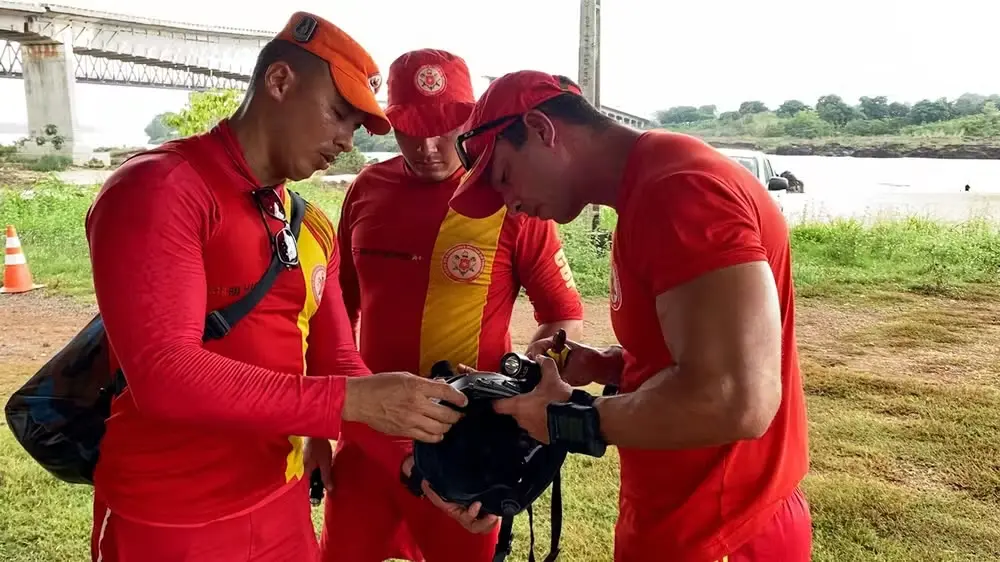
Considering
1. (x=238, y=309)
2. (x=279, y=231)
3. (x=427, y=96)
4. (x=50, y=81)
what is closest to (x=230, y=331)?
(x=238, y=309)

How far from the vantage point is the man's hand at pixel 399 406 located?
134 cm

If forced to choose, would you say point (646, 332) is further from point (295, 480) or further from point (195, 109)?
point (195, 109)

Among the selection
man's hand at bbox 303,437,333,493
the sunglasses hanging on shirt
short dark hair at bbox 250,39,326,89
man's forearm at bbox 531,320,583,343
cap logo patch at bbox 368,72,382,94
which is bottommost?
man's hand at bbox 303,437,333,493

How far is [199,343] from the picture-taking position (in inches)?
49.0

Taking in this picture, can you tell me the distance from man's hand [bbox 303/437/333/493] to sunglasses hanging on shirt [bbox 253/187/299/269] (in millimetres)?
756

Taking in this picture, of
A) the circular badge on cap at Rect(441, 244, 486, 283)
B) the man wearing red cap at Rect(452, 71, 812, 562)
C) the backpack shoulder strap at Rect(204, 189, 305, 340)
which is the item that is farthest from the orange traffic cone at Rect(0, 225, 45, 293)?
the man wearing red cap at Rect(452, 71, 812, 562)

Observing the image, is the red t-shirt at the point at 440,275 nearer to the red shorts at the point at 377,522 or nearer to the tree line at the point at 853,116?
the red shorts at the point at 377,522

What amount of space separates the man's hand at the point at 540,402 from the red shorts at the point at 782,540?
1.05 feet

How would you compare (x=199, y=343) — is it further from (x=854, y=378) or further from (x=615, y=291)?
(x=854, y=378)

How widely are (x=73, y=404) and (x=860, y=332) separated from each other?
18.1 ft

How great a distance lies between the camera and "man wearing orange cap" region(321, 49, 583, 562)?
2092 mm

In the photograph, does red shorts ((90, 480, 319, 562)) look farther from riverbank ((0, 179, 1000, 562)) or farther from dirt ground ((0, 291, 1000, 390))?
dirt ground ((0, 291, 1000, 390))

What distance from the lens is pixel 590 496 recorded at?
11.4 feet

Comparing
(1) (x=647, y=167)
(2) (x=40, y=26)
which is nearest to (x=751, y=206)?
(1) (x=647, y=167)
